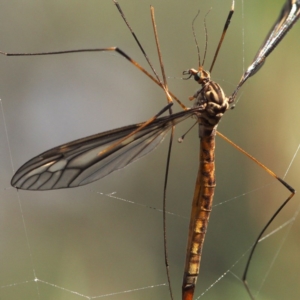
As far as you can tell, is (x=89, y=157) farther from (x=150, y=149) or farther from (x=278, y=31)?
(x=278, y=31)

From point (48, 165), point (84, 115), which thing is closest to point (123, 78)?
point (84, 115)

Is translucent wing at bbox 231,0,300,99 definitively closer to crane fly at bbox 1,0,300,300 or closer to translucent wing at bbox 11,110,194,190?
crane fly at bbox 1,0,300,300

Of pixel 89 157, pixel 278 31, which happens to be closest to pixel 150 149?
pixel 89 157

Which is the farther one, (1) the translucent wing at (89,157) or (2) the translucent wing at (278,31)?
(2) the translucent wing at (278,31)

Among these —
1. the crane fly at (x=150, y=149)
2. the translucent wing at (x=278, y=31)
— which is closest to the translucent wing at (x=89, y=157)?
the crane fly at (x=150, y=149)

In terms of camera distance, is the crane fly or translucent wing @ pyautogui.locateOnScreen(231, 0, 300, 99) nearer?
the crane fly

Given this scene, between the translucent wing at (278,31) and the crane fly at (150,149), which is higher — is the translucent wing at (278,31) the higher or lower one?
the higher one

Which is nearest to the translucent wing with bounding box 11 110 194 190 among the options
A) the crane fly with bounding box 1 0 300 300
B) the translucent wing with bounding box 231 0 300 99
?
the crane fly with bounding box 1 0 300 300

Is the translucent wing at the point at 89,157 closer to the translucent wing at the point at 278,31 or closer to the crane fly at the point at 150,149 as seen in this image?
the crane fly at the point at 150,149
